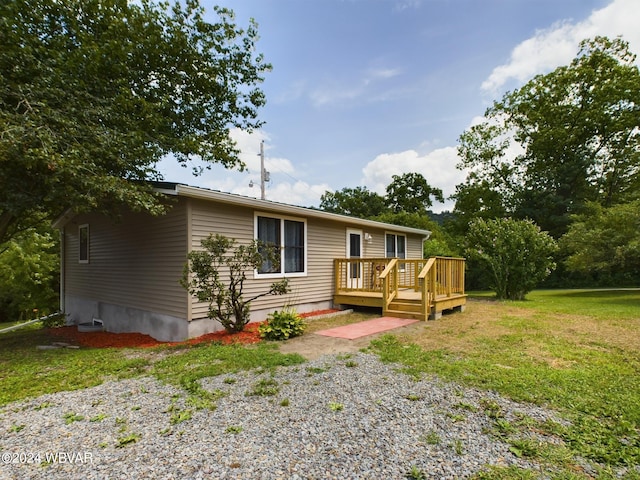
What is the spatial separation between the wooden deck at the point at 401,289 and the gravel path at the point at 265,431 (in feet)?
13.4

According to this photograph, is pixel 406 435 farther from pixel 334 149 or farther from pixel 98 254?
pixel 334 149

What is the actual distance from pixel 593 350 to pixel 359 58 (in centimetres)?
1161

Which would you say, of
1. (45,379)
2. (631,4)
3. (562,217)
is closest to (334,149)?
(631,4)

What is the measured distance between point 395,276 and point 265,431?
6.03m

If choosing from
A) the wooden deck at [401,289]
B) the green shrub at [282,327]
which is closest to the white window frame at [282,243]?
the wooden deck at [401,289]

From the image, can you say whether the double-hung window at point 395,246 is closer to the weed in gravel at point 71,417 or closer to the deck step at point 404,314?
the deck step at point 404,314

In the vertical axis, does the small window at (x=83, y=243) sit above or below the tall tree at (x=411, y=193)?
below

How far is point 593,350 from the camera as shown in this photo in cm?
490

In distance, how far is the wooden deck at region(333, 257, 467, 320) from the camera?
759cm

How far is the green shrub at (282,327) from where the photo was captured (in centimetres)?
577

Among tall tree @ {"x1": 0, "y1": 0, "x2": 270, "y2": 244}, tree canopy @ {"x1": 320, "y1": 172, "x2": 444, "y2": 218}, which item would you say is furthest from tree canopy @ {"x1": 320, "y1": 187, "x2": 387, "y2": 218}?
tall tree @ {"x1": 0, "y1": 0, "x2": 270, "y2": 244}

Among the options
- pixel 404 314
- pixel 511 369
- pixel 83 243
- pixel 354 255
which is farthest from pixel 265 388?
pixel 83 243

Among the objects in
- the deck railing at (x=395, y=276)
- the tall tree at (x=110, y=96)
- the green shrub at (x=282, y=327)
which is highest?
the tall tree at (x=110, y=96)

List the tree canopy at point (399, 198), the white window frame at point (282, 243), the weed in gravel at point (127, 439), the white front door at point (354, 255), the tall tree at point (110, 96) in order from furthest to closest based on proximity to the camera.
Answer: the tree canopy at point (399, 198)
the white front door at point (354, 255)
the white window frame at point (282, 243)
the tall tree at point (110, 96)
the weed in gravel at point (127, 439)
